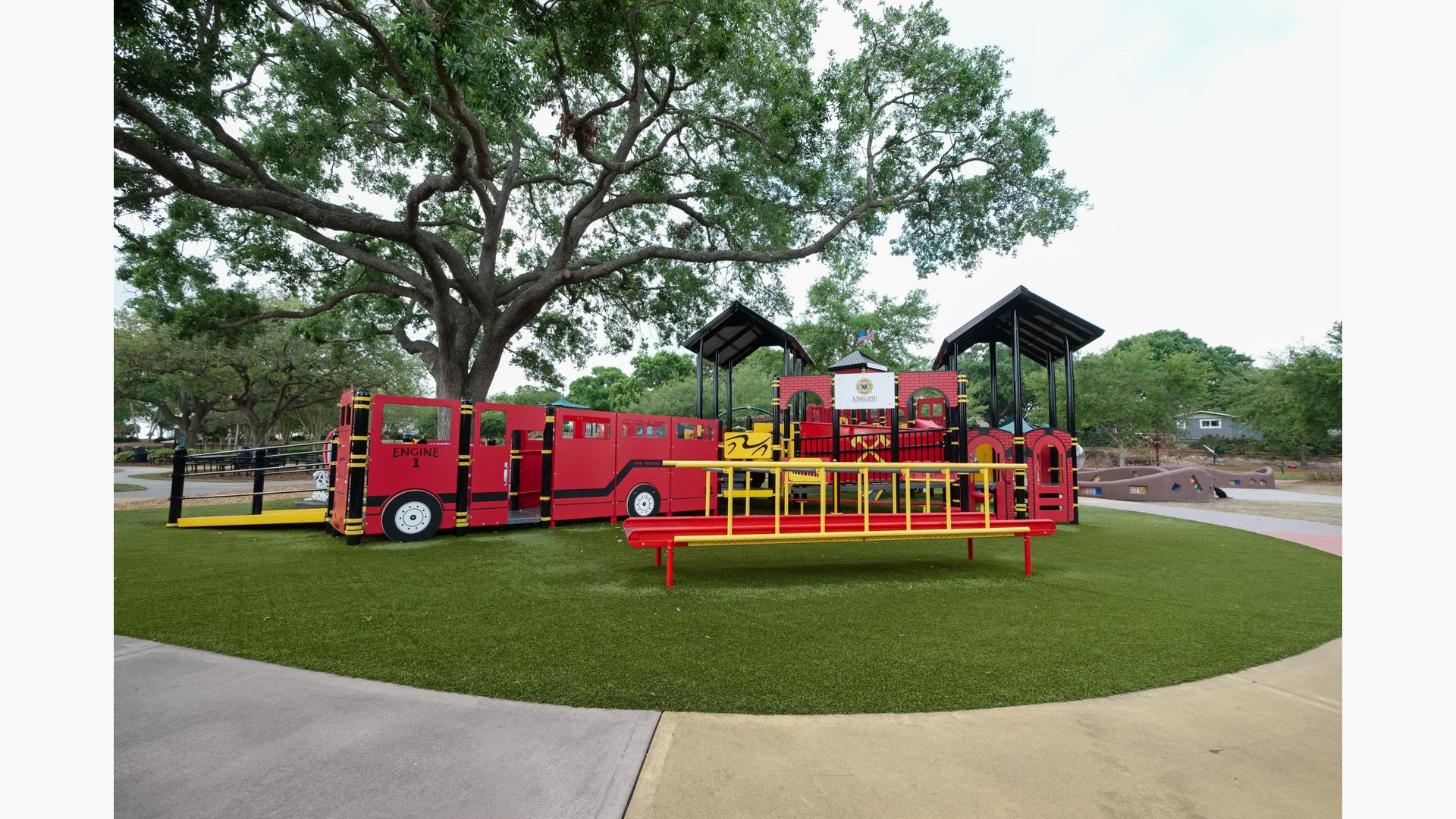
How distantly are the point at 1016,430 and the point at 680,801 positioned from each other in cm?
1041

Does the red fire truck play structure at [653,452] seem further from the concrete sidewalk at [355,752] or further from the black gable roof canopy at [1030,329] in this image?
the concrete sidewalk at [355,752]

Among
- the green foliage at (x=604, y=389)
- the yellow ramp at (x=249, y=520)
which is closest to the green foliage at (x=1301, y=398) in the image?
the yellow ramp at (x=249, y=520)

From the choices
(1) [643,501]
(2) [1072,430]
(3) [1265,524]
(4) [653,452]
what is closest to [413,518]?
(1) [643,501]

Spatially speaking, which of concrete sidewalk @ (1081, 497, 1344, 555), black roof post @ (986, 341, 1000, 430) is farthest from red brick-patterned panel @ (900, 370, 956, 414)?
concrete sidewalk @ (1081, 497, 1344, 555)

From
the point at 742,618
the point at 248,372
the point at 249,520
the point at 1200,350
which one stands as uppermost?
the point at 1200,350

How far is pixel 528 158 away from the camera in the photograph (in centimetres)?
1770

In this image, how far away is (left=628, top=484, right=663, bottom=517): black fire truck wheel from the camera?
11.5 meters

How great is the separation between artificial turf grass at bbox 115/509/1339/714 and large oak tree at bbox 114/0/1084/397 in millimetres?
6722

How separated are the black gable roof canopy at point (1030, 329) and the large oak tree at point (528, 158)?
15.8 ft

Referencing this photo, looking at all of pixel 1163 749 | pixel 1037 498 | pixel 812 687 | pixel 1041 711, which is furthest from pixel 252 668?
pixel 1037 498

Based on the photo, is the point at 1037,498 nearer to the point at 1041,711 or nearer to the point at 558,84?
the point at 1041,711

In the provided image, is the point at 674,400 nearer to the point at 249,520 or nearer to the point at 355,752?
the point at 249,520

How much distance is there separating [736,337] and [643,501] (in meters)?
5.54

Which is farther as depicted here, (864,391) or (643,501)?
(643,501)
